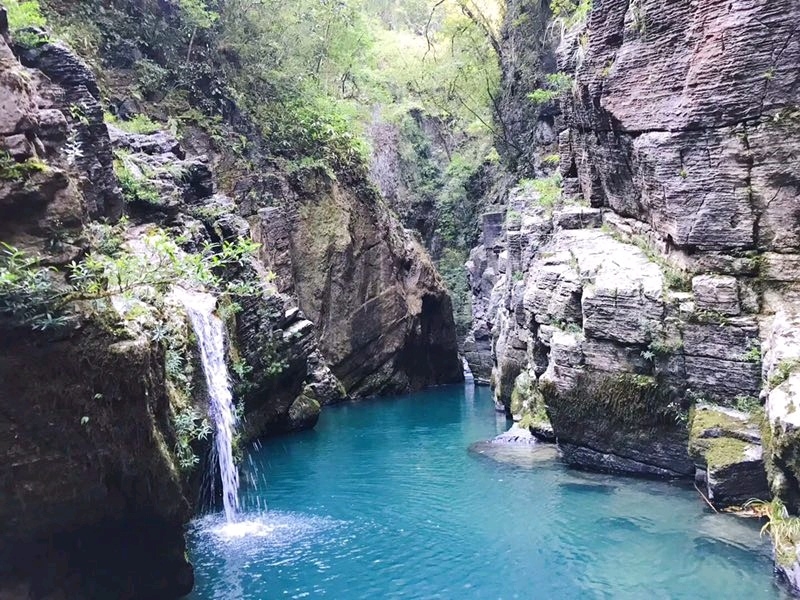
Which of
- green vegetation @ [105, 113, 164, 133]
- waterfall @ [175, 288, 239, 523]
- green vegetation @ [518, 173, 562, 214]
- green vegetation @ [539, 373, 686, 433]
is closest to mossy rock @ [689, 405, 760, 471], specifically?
green vegetation @ [539, 373, 686, 433]

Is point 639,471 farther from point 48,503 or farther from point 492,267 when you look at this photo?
point 492,267

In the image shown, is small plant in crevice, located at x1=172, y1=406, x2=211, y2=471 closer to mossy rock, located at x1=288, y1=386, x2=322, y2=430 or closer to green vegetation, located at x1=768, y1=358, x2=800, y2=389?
green vegetation, located at x1=768, y1=358, x2=800, y2=389

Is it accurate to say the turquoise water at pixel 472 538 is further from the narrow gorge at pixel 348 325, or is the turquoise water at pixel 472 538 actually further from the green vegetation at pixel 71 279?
the green vegetation at pixel 71 279

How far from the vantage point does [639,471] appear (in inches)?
509

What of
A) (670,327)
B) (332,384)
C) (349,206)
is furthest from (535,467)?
(349,206)

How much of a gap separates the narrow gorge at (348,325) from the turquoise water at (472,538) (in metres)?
0.07

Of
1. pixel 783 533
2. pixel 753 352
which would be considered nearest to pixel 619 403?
pixel 753 352

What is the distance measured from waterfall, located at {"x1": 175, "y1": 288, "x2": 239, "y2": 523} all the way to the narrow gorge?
9cm

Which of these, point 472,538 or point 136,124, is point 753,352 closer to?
point 472,538

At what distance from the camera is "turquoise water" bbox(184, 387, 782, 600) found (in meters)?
9.11

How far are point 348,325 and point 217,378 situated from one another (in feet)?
50.9

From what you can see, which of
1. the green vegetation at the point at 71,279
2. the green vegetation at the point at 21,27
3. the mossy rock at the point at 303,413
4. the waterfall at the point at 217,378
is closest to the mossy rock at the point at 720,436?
the waterfall at the point at 217,378

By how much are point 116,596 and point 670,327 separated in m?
9.91

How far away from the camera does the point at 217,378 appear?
1145 cm
